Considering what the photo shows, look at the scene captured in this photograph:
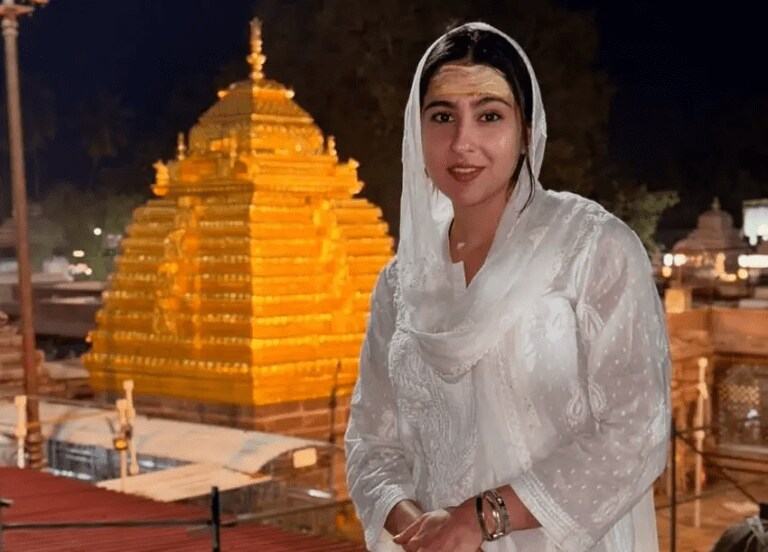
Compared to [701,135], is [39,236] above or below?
below

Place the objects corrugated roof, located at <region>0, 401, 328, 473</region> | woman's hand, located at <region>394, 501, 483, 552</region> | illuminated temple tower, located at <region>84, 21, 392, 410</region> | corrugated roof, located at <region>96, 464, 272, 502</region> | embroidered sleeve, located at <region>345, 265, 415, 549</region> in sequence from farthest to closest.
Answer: illuminated temple tower, located at <region>84, 21, 392, 410</region>, corrugated roof, located at <region>0, 401, 328, 473</region>, corrugated roof, located at <region>96, 464, 272, 502</region>, embroidered sleeve, located at <region>345, 265, 415, 549</region>, woman's hand, located at <region>394, 501, 483, 552</region>

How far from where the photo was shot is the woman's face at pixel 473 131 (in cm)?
193

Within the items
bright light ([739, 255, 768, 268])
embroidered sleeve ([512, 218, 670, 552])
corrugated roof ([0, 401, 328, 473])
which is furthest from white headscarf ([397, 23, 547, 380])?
bright light ([739, 255, 768, 268])

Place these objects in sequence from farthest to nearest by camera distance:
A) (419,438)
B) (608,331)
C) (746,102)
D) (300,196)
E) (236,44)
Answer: (236,44), (746,102), (300,196), (419,438), (608,331)

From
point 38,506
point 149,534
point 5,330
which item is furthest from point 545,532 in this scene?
point 5,330

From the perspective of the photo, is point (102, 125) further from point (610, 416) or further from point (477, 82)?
point (610, 416)

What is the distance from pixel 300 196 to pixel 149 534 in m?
7.04

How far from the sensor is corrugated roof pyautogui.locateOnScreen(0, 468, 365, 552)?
17.7 feet

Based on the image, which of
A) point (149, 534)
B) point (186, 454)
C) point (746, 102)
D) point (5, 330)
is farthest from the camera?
point (746, 102)

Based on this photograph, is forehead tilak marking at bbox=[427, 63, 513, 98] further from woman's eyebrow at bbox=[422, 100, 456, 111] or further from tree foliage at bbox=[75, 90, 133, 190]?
tree foliage at bbox=[75, 90, 133, 190]

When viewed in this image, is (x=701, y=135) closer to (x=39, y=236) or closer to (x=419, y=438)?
(x=39, y=236)

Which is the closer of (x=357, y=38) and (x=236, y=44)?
(x=357, y=38)

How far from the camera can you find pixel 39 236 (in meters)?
45.3

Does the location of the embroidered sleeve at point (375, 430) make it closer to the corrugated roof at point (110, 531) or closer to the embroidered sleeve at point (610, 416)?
the embroidered sleeve at point (610, 416)
